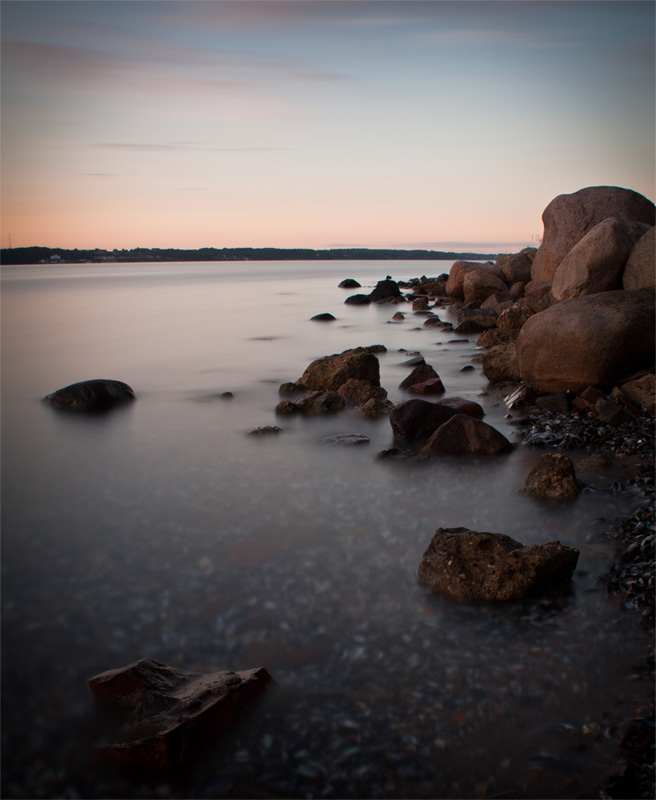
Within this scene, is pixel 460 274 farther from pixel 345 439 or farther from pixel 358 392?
pixel 345 439

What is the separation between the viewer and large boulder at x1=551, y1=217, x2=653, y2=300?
34.0 feet

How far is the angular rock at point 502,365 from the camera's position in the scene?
1166 cm

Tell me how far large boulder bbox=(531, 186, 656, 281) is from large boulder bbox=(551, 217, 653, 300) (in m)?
4.55

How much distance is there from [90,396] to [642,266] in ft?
29.0

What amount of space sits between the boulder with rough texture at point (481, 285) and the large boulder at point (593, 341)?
15.7 meters

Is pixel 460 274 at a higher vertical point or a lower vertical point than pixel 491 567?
higher

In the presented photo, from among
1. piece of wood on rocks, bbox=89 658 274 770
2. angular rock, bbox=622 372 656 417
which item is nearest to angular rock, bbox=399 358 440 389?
angular rock, bbox=622 372 656 417

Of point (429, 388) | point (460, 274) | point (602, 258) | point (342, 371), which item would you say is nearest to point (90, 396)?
point (342, 371)

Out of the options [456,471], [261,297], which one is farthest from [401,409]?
[261,297]

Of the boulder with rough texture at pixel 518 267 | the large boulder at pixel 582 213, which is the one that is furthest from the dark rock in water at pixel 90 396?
the boulder with rough texture at pixel 518 267

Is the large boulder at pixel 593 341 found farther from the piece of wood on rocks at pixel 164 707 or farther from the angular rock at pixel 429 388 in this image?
the piece of wood on rocks at pixel 164 707

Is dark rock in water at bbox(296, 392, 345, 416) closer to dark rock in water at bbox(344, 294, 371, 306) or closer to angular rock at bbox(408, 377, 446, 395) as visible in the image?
angular rock at bbox(408, 377, 446, 395)

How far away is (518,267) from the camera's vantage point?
2520cm

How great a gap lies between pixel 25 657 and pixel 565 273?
990cm
